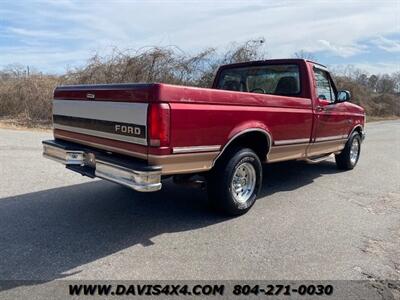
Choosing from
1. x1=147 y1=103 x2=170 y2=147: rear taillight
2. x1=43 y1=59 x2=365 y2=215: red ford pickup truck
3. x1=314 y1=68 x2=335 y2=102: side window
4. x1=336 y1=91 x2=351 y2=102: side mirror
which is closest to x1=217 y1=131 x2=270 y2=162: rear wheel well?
x1=43 y1=59 x2=365 y2=215: red ford pickup truck

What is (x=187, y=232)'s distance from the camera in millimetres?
4508

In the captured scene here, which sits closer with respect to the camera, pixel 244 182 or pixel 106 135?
pixel 106 135

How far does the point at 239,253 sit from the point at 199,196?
6.69ft

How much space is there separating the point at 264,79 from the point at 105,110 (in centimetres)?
329

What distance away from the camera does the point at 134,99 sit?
156 inches

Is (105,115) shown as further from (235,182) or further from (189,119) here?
(235,182)

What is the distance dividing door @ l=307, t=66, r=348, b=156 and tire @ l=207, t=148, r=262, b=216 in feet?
5.54

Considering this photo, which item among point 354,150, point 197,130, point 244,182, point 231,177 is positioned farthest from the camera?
point 354,150

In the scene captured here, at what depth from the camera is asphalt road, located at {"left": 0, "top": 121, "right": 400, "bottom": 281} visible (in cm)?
362

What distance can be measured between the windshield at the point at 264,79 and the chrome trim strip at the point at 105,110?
9.90 ft

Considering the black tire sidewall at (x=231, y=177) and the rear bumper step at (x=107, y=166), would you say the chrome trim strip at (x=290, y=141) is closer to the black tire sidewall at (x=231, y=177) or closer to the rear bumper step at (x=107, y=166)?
the black tire sidewall at (x=231, y=177)

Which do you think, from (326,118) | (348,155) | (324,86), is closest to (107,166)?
(326,118)

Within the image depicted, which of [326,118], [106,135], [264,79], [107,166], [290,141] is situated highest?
[264,79]

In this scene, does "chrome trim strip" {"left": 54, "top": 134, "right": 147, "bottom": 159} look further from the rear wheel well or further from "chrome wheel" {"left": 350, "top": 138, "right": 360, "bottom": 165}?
"chrome wheel" {"left": 350, "top": 138, "right": 360, "bottom": 165}
